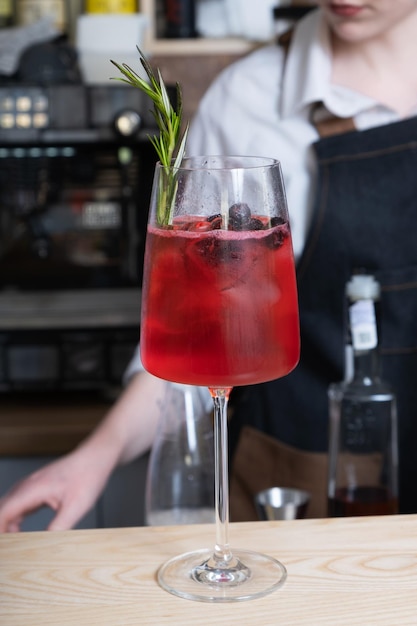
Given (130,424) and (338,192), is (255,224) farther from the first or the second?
(338,192)

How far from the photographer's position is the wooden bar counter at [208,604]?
59 centimetres

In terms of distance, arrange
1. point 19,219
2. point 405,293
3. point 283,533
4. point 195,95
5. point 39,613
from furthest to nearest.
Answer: point 195,95 < point 19,219 < point 405,293 < point 283,533 < point 39,613

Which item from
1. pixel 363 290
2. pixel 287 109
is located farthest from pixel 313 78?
pixel 363 290

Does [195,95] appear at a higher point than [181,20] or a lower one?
lower

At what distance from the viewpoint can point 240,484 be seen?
149 centimetres

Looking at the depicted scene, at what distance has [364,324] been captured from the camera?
3.34ft

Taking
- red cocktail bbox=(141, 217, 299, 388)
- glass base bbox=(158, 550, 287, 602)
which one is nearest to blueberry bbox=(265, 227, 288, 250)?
red cocktail bbox=(141, 217, 299, 388)

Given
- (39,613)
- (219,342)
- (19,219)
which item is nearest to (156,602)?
(39,613)

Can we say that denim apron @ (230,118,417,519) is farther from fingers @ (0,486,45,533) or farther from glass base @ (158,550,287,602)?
glass base @ (158,550,287,602)

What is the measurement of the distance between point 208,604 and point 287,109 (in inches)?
36.9

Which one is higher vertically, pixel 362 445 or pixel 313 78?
pixel 313 78

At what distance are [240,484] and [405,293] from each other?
1.33 feet

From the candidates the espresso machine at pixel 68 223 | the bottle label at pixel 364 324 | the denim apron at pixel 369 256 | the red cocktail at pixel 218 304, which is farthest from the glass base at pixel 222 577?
the espresso machine at pixel 68 223

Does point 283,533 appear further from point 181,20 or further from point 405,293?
point 181,20
